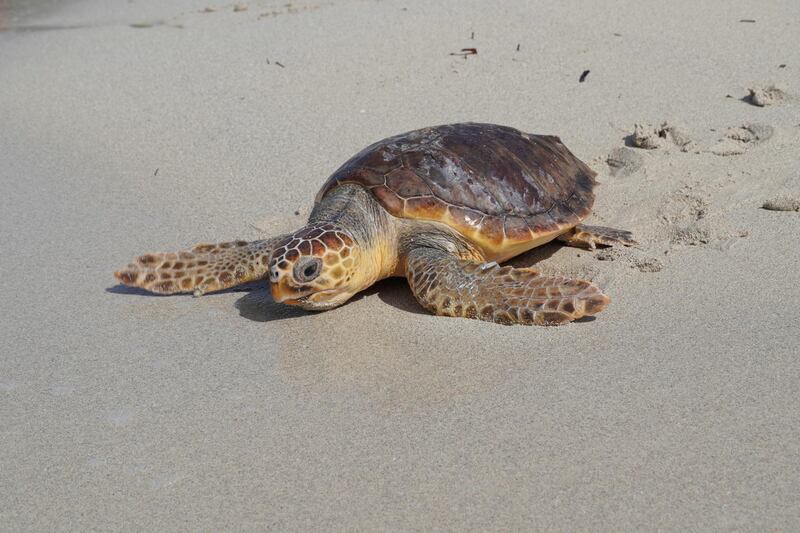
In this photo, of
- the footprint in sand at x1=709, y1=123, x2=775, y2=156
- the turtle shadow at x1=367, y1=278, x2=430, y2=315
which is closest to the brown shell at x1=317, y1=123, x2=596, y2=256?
the turtle shadow at x1=367, y1=278, x2=430, y2=315

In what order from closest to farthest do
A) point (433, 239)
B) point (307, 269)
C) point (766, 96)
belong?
point (307, 269) < point (433, 239) < point (766, 96)

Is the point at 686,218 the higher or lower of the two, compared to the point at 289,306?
higher

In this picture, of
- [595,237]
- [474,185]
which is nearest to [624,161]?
[595,237]

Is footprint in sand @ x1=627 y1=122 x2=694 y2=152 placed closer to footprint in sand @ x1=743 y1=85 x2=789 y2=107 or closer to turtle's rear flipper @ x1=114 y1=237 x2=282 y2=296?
footprint in sand @ x1=743 y1=85 x2=789 y2=107

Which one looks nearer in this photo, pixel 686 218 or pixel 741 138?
pixel 686 218

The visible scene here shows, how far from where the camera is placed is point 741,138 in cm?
411

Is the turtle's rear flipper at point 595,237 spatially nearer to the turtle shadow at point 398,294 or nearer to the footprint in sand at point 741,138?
the turtle shadow at point 398,294

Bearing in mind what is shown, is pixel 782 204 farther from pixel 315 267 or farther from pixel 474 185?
pixel 315 267

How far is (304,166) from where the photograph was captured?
430 centimetres

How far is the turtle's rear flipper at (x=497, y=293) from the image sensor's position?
8.93ft

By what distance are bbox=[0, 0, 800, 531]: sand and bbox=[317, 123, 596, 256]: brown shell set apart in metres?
0.24

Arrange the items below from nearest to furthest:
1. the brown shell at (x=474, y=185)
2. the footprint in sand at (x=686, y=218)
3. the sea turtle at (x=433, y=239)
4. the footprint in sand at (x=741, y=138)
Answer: the sea turtle at (x=433, y=239), the brown shell at (x=474, y=185), the footprint in sand at (x=686, y=218), the footprint in sand at (x=741, y=138)

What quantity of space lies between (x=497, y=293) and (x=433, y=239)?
1.51ft

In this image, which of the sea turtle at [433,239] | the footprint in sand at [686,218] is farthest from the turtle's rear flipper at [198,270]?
the footprint in sand at [686,218]
